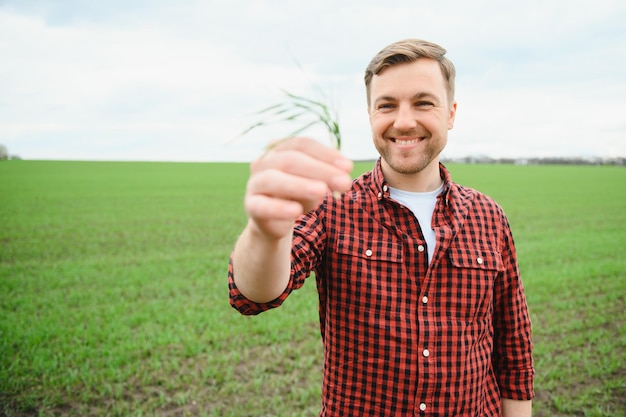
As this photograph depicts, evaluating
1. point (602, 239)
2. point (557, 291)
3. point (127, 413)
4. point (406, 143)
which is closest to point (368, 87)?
point (406, 143)

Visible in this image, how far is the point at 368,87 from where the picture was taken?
2.18m

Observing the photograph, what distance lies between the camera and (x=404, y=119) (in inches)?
73.7

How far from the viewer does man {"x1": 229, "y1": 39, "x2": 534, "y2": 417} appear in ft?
6.44

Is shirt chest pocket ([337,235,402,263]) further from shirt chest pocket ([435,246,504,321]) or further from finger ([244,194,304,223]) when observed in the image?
finger ([244,194,304,223])

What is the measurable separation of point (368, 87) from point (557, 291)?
9.10 meters

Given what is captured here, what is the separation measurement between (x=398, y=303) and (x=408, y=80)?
3.25 ft

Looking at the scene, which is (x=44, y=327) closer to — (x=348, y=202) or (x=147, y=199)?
(x=348, y=202)

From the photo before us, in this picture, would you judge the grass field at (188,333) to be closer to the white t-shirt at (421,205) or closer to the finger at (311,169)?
the white t-shirt at (421,205)

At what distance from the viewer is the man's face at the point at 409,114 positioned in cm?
193

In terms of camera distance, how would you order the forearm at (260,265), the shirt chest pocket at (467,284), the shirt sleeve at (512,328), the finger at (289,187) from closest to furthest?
1. the finger at (289,187)
2. the forearm at (260,265)
3. the shirt chest pocket at (467,284)
4. the shirt sleeve at (512,328)

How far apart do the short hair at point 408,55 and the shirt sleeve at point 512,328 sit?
904 mm

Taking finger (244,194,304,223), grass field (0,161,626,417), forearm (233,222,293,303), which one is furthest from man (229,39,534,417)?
grass field (0,161,626,417)

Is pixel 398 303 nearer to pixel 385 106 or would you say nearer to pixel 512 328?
pixel 512 328

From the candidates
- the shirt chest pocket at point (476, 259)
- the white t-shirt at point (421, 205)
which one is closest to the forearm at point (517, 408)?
the shirt chest pocket at point (476, 259)
